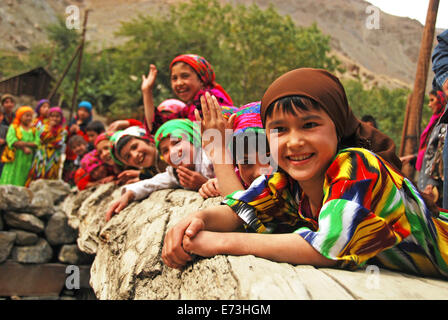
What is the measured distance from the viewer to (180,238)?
125cm

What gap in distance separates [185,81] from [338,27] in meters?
90.3

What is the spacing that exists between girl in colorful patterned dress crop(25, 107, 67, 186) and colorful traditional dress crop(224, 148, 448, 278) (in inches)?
244

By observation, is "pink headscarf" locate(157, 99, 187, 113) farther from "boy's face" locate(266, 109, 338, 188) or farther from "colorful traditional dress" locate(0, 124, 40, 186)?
"colorful traditional dress" locate(0, 124, 40, 186)

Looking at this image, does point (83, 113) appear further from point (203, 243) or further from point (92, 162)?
point (203, 243)

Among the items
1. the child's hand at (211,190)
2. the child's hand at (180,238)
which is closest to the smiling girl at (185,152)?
the child's hand at (211,190)

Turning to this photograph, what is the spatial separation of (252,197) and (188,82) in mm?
2055

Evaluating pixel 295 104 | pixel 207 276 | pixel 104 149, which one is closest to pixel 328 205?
pixel 295 104

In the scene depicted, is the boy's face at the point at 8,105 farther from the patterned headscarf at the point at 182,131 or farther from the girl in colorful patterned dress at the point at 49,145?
the patterned headscarf at the point at 182,131

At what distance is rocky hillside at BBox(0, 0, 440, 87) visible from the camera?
51.3m

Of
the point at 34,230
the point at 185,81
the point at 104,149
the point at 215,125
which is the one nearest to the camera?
the point at 215,125

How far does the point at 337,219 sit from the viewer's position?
1.04 m

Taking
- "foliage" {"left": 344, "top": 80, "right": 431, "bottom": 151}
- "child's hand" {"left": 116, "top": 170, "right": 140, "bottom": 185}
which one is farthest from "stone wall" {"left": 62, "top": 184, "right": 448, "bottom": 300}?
"foliage" {"left": 344, "top": 80, "right": 431, "bottom": 151}

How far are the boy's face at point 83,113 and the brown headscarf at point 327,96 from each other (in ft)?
21.0
